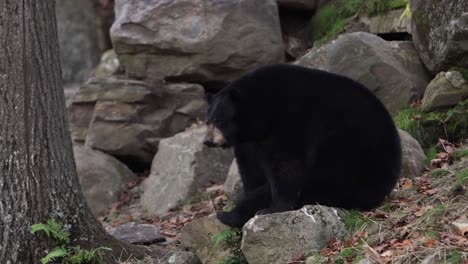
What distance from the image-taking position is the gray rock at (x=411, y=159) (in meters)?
7.49

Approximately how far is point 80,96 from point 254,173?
601 centimetres

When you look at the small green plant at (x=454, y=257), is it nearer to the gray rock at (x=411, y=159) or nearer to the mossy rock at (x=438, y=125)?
the gray rock at (x=411, y=159)

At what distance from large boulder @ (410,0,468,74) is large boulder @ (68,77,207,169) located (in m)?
3.74

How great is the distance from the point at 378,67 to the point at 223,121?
12.7 ft

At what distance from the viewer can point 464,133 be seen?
8.29 metres

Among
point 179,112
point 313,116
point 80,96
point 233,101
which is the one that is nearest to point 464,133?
point 313,116

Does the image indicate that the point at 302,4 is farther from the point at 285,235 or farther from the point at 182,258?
the point at 285,235

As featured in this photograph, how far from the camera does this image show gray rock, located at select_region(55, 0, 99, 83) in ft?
57.6

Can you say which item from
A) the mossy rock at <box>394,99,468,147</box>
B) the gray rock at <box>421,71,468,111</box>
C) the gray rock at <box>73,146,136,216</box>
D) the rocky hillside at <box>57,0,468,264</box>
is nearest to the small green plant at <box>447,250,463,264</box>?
the rocky hillside at <box>57,0,468,264</box>

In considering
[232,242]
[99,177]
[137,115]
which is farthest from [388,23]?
[232,242]

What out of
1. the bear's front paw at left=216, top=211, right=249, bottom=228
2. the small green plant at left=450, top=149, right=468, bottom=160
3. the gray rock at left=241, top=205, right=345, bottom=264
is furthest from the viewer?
the small green plant at left=450, top=149, right=468, bottom=160

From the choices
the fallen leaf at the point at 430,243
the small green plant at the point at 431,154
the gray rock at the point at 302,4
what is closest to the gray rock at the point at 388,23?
the gray rock at the point at 302,4

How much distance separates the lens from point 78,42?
57.6ft

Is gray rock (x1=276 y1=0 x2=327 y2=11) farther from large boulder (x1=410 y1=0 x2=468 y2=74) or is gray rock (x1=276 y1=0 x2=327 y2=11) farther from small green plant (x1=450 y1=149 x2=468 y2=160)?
small green plant (x1=450 y1=149 x2=468 y2=160)
